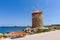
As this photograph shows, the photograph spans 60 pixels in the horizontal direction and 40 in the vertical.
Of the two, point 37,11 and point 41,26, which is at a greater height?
point 37,11

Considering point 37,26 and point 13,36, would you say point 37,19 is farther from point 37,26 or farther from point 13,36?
point 13,36

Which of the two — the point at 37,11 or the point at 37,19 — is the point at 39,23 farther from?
the point at 37,11

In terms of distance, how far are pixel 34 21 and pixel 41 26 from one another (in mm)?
1388

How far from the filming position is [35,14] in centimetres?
1898

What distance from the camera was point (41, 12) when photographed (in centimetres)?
1922

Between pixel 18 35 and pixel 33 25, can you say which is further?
pixel 33 25

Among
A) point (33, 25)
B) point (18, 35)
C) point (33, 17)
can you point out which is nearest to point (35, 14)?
point (33, 17)

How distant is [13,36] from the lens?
11234 millimetres

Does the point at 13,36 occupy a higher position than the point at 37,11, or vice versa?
the point at 37,11

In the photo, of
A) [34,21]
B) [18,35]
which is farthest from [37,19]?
[18,35]

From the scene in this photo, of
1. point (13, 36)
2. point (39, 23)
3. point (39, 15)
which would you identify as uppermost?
point (39, 15)

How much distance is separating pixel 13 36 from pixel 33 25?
28.6ft

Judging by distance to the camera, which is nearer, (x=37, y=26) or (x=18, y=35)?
(x=18, y=35)

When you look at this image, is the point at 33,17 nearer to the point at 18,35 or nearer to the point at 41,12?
the point at 41,12
